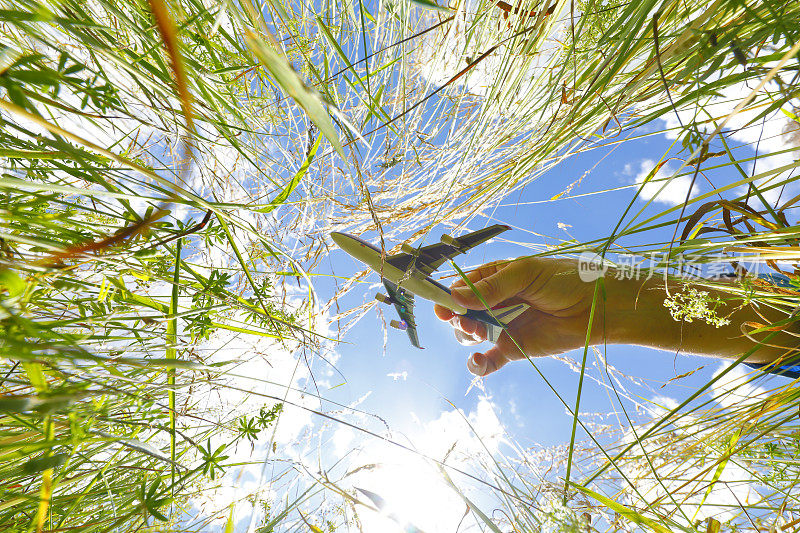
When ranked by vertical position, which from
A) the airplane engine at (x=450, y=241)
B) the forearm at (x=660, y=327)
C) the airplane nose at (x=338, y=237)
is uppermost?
the airplane nose at (x=338, y=237)

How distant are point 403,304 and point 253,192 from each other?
0.70m

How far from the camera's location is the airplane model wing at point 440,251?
3.82 feet

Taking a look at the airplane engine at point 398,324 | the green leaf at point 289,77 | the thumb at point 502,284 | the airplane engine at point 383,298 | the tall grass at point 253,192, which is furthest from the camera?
the thumb at point 502,284

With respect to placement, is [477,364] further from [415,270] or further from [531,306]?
[415,270]

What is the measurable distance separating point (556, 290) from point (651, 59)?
1086mm

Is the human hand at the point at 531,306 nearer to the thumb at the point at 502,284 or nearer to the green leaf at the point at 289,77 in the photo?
the thumb at the point at 502,284

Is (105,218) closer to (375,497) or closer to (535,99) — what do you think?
(375,497)

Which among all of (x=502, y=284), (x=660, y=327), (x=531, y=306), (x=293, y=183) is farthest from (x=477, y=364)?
(x=293, y=183)

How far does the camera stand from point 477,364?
1893 mm

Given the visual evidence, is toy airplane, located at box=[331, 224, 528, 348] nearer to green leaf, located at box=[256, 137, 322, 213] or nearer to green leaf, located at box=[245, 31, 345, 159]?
green leaf, located at box=[256, 137, 322, 213]

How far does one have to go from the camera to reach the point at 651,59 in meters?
0.64

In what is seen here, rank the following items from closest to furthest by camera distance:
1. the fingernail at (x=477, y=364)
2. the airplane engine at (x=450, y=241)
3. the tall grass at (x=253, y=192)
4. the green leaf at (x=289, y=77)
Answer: the green leaf at (x=289, y=77) < the tall grass at (x=253, y=192) < the airplane engine at (x=450, y=241) < the fingernail at (x=477, y=364)

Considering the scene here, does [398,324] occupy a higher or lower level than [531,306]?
lower

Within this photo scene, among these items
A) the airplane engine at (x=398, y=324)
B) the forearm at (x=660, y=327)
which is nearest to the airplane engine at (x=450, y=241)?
the airplane engine at (x=398, y=324)
